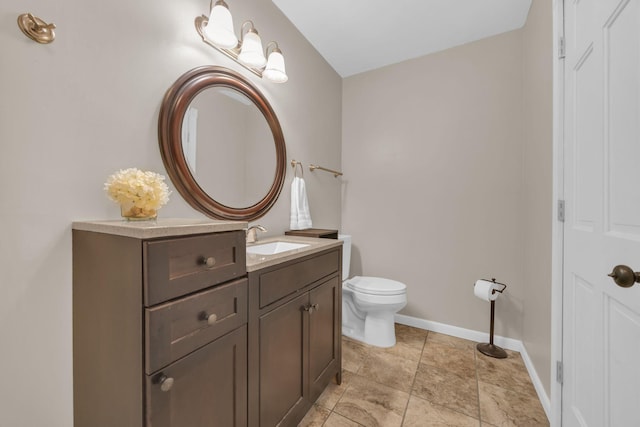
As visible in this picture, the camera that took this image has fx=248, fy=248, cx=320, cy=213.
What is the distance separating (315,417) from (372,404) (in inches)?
13.3

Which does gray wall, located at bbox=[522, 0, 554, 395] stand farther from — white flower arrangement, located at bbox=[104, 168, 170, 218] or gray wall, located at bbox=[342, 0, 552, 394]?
white flower arrangement, located at bbox=[104, 168, 170, 218]

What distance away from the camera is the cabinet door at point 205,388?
2.22 feet

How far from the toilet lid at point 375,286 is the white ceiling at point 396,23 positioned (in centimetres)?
208

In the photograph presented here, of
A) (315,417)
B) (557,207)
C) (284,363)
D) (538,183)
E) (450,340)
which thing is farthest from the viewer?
(450,340)

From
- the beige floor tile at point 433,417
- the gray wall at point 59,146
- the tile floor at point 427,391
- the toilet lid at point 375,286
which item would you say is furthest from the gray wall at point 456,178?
the gray wall at point 59,146

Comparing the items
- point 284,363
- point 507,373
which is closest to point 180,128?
point 284,363

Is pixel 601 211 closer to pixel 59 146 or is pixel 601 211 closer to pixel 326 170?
pixel 326 170

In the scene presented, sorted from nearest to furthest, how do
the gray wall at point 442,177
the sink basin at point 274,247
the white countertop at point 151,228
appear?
1. the white countertop at point 151,228
2. the sink basin at point 274,247
3. the gray wall at point 442,177

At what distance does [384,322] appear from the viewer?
2045 mm

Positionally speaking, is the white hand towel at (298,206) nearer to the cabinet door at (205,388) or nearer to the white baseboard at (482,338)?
the cabinet door at (205,388)

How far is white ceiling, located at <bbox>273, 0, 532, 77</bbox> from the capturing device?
178cm

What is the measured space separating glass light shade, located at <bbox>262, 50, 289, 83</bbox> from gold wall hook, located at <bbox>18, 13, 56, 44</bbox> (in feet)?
3.27

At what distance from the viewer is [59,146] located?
84 cm

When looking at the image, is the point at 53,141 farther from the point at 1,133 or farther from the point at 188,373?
the point at 188,373
